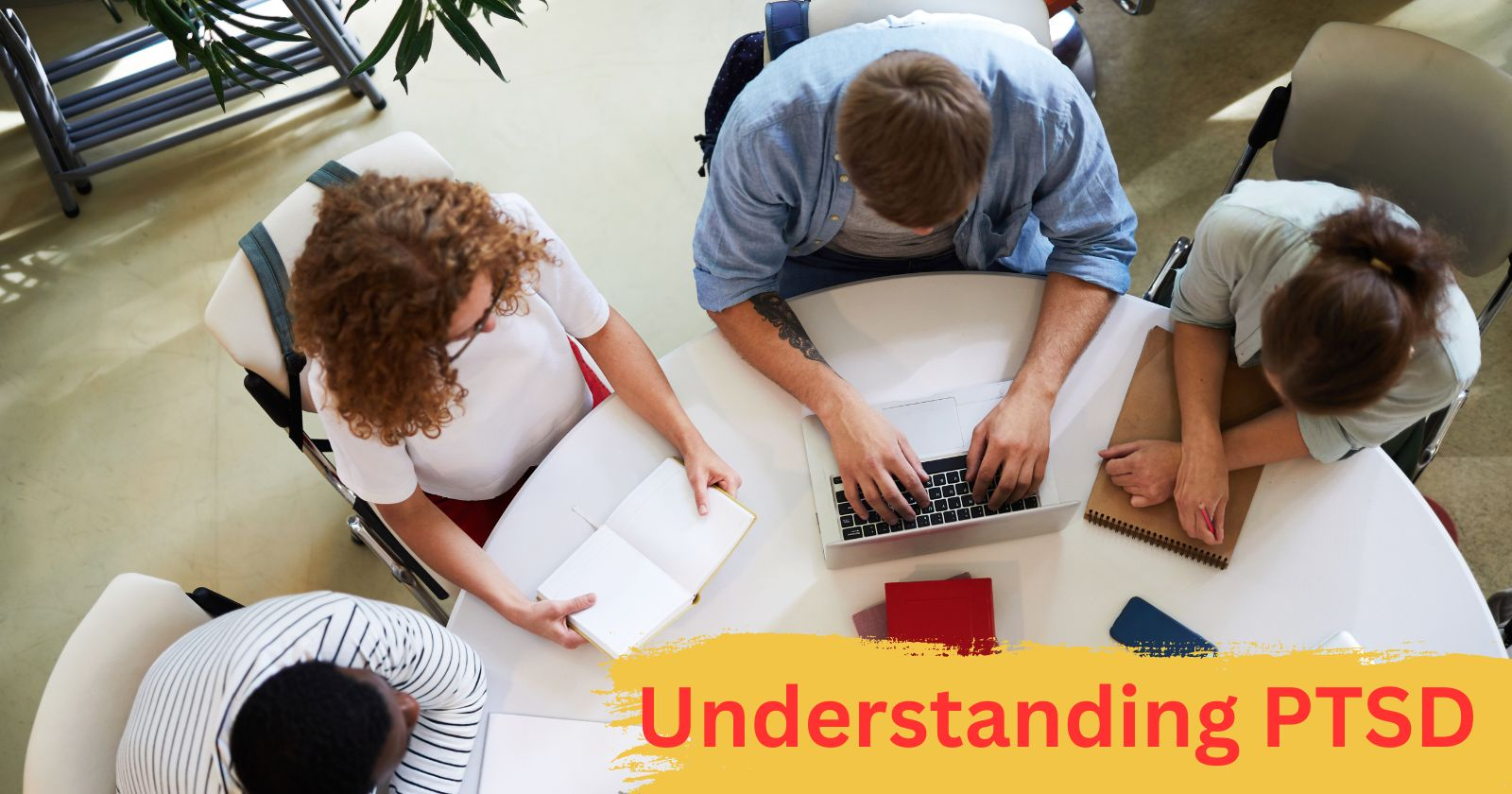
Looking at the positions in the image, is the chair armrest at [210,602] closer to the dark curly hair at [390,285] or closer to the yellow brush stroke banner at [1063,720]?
the dark curly hair at [390,285]

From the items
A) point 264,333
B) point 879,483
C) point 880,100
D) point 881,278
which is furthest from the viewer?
point 881,278

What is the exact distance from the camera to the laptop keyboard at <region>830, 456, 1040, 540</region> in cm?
129

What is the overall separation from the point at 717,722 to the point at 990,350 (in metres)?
0.68

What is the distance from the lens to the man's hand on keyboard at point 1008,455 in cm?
128

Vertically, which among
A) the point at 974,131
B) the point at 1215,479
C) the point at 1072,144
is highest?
the point at 974,131

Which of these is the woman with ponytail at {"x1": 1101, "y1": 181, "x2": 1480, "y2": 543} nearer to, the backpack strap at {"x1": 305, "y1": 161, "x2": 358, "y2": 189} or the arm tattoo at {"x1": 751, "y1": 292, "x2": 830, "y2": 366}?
the arm tattoo at {"x1": 751, "y1": 292, "x2": 830, "y2": 366}

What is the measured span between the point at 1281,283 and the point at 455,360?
112cm

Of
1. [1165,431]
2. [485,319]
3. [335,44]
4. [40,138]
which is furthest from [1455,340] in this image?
[40,138]

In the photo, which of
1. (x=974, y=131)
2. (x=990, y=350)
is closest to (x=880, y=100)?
(x=974, y=131)

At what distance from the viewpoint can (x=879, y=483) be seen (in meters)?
1.28

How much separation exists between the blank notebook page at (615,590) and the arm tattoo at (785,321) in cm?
39

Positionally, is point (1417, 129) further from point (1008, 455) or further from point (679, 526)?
point (679, 526)

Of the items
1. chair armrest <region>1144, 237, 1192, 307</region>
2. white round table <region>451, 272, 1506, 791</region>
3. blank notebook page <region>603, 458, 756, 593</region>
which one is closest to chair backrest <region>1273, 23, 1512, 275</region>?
chair armrest <region>1144, 237, 1192, 307</region>

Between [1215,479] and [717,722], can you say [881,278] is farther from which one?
[717,722]
